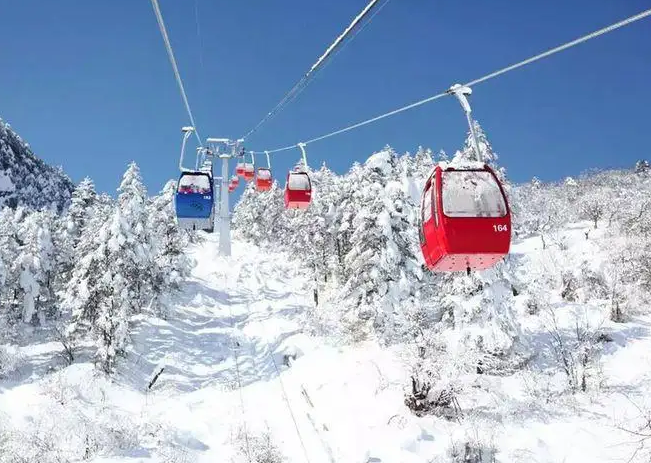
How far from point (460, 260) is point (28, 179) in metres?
206

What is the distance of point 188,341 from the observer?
3844 centimetres

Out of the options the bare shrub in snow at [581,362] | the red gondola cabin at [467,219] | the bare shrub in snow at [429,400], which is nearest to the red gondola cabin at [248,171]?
the bare shrub in snow at [429,400]

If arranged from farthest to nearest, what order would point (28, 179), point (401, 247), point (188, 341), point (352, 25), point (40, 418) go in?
point (28, 179), point (188, 341), point (401, 247), point (40, 418), point (352, 25)

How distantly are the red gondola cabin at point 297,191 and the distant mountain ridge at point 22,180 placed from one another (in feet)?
552

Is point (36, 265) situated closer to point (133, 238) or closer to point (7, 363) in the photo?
point (7, 363)

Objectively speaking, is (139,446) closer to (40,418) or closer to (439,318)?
(40,418)

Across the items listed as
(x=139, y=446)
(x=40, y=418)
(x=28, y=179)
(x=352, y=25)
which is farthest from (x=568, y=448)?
(x=28, y=179)

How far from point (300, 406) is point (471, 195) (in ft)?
58.4

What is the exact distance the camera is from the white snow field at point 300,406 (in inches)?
692

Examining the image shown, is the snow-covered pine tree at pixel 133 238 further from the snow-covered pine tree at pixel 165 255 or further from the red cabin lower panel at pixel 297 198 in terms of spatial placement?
the red cabin lower panel at pixel 297 198

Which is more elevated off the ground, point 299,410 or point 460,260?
point 460,260

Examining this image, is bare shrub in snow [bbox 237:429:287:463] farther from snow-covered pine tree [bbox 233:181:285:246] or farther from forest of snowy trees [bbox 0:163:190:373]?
snow-covered pine tree [bbox 233:181:285:246]

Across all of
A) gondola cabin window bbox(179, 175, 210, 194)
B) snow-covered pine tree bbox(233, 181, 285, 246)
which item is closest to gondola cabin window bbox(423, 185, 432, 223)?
gondola cabin window bbox(179, 175, 210, 194)

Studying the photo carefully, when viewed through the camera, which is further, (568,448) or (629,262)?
(629,262)
